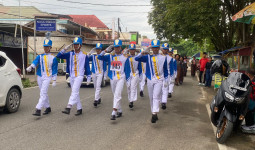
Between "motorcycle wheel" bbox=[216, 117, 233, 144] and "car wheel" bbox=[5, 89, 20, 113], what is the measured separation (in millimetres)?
5251

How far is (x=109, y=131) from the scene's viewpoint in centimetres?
552

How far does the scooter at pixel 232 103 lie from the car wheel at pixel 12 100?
524cm

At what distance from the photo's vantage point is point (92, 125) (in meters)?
5.98

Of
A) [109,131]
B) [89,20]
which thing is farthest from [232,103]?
[89,20]

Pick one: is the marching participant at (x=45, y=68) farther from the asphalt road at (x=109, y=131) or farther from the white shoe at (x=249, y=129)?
the white shoe at (x=249, y=129)

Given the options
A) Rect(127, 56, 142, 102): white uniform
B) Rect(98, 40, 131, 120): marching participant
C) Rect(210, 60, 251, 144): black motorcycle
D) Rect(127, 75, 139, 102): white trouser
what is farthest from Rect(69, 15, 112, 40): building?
Rect(210, 60, 251, 144): black motorcycle

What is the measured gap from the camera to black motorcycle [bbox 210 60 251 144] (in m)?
4.55

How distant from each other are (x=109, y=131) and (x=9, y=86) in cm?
328

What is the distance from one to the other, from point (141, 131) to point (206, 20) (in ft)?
31.7

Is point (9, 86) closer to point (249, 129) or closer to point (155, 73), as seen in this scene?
point (155, 73)

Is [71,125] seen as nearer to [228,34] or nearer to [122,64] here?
[122,64]

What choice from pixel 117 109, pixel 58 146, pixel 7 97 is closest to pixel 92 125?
pixel 117 109

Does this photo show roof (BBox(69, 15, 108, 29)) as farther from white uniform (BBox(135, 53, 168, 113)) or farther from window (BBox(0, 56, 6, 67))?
white uniform (BBox(135, 53, 168, 113))

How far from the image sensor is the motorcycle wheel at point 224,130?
4594 millimetres
